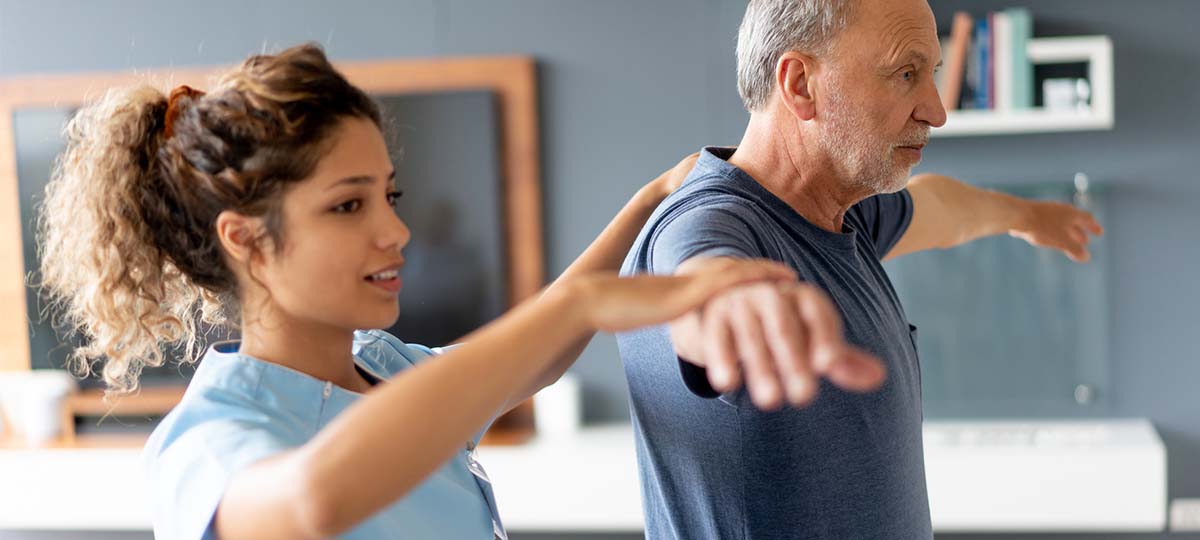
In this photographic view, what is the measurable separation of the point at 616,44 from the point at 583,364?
109cm

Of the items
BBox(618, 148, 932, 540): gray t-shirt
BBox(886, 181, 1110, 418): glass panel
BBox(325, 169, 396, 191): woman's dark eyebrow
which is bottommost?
BBox(886, 181, 1110, 418): glass panel

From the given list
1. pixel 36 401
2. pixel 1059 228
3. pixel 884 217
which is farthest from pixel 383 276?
pixel 36 401

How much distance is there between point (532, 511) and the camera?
3699 millimetres

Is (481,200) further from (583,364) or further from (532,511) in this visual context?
(532,511)

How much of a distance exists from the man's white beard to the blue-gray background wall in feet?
7.88

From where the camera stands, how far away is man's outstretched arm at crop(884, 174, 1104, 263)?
187 centimetres

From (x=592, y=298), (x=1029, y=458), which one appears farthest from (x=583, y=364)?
(x=592, y=298)

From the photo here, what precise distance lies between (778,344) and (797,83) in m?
0.82

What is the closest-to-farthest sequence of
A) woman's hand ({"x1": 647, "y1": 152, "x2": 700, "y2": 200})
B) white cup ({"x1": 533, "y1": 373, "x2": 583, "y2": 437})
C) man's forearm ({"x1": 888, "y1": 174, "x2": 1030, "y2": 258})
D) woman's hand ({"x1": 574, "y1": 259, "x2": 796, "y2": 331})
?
woman's hand ({"x1": 574, "y1": 259, "x2": 796, "y2": 331})
woman's hand ({"x1": 647, "y1": 152, "x2": 700, "y2": 200})
man's forearm ({"x1": 888, "y1": 174, "x2": 1030, "y2": 258})
white cup ({"x1": 533, "y1": 373, "x2": 583, "y2": 437})

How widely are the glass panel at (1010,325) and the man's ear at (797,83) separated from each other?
242 centimetres

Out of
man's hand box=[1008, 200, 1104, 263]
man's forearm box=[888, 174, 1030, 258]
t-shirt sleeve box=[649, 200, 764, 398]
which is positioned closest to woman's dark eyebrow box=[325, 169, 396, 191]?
t-shirt sleeve box=[649, 200, 764, 398]

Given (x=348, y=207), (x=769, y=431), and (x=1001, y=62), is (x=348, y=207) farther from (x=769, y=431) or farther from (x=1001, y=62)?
(x=1001, y=62)

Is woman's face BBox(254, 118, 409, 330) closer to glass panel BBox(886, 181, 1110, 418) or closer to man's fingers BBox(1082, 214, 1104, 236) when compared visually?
man's fingers BBox(1082, 214, 1104, 236)

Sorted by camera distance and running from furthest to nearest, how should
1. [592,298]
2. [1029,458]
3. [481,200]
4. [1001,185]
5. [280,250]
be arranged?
[481,200] < [1001,185] < [1029,458] < [280,250] < [592,298]
